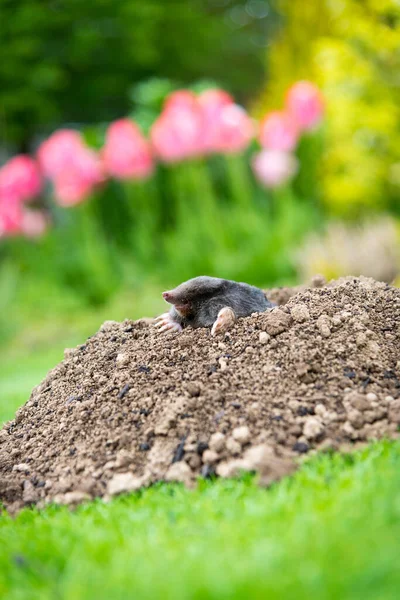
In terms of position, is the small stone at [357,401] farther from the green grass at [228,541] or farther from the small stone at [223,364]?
the small stone at [223,364]

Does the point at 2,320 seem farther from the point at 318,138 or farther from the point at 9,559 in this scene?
the point at 9,559

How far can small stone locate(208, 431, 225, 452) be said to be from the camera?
2.25 m

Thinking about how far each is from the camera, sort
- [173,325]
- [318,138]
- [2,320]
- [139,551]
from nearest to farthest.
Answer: [139,551]
[173,325]
[2,320]
[318,138]

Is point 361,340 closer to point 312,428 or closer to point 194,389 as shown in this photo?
point 312,428

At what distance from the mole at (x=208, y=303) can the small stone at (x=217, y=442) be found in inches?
24.7

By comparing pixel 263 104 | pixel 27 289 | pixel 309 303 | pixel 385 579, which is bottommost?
pixel 385 579

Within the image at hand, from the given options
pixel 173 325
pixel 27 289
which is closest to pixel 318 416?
pixel 173 325

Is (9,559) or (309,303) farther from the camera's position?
(309,303)

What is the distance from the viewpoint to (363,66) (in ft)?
31.7

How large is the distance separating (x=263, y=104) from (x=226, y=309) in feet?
48.8

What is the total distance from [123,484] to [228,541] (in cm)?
68

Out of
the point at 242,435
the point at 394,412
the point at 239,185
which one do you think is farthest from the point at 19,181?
the point at 394,412

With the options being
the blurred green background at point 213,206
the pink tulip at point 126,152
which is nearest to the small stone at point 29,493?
the blurred green background at point 213,206

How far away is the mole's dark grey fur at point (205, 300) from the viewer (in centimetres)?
291
